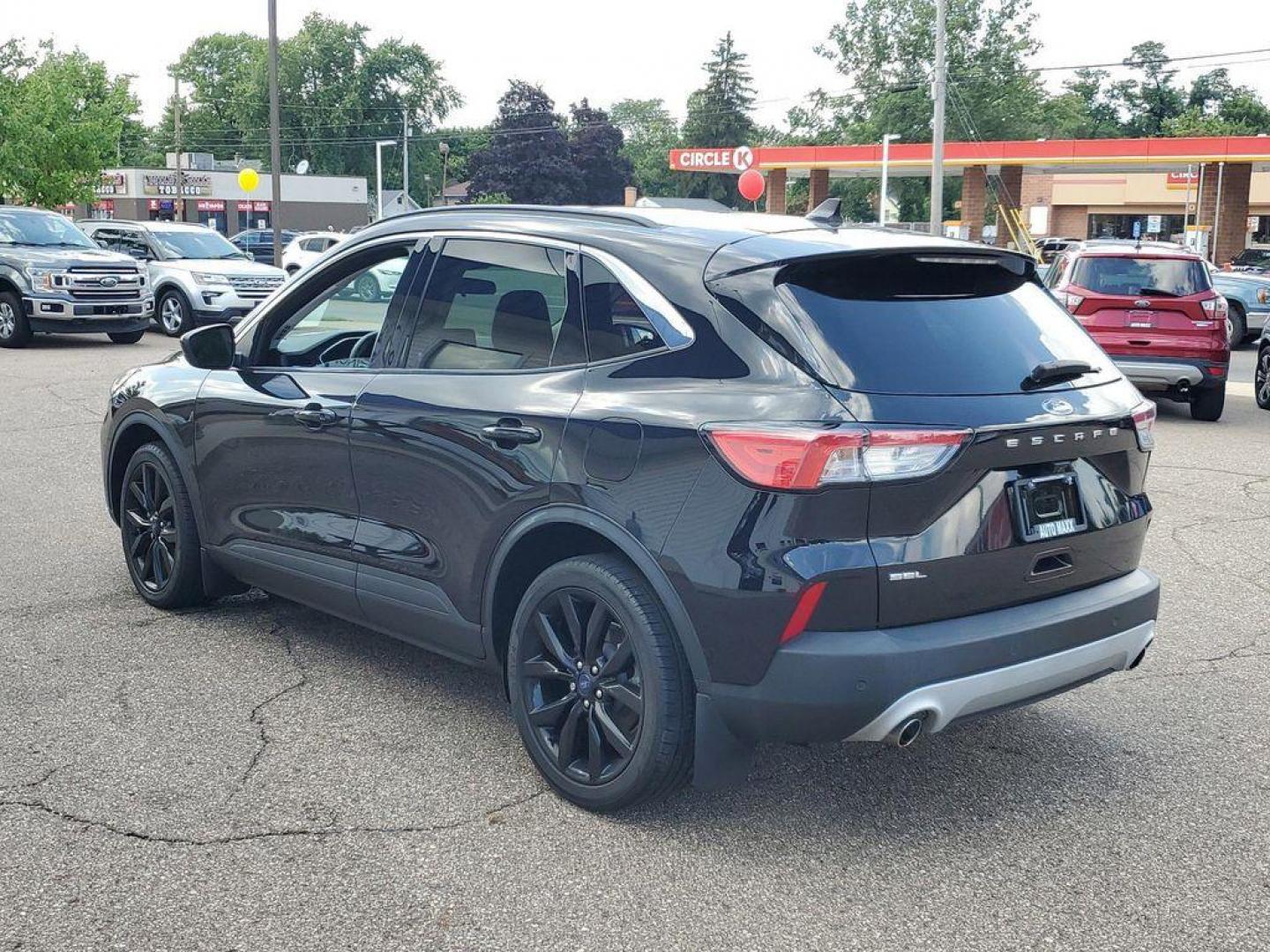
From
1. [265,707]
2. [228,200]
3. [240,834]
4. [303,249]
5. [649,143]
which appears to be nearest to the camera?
[240,834]

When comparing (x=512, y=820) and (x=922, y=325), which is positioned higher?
(x=922, y=325)

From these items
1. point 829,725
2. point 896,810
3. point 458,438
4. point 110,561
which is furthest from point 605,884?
point 110,561

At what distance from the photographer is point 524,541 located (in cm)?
415

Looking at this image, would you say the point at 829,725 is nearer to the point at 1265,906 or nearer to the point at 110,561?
the point at 1265,906

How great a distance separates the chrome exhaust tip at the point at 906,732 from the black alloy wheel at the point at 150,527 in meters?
3.46

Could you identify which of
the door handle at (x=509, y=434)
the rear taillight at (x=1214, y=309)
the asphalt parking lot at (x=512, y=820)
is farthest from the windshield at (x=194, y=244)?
the door handle at (x=509, y=434)

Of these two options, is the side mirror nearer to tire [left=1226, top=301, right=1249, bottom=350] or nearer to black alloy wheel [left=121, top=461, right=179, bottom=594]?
black alloy wheel [left=121, top=461, right=179, bottom=594]

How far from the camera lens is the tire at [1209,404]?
533 inches

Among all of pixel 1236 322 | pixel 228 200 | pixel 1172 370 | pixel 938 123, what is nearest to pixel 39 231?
pixel 1172 370

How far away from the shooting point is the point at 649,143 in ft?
461

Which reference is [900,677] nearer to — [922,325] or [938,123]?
[922,325]

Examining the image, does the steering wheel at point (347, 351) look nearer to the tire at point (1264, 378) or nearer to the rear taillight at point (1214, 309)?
the rear taillight at point (1214, 309)

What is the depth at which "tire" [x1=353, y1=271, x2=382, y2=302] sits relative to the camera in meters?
5.14

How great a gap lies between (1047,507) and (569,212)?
1.78m
